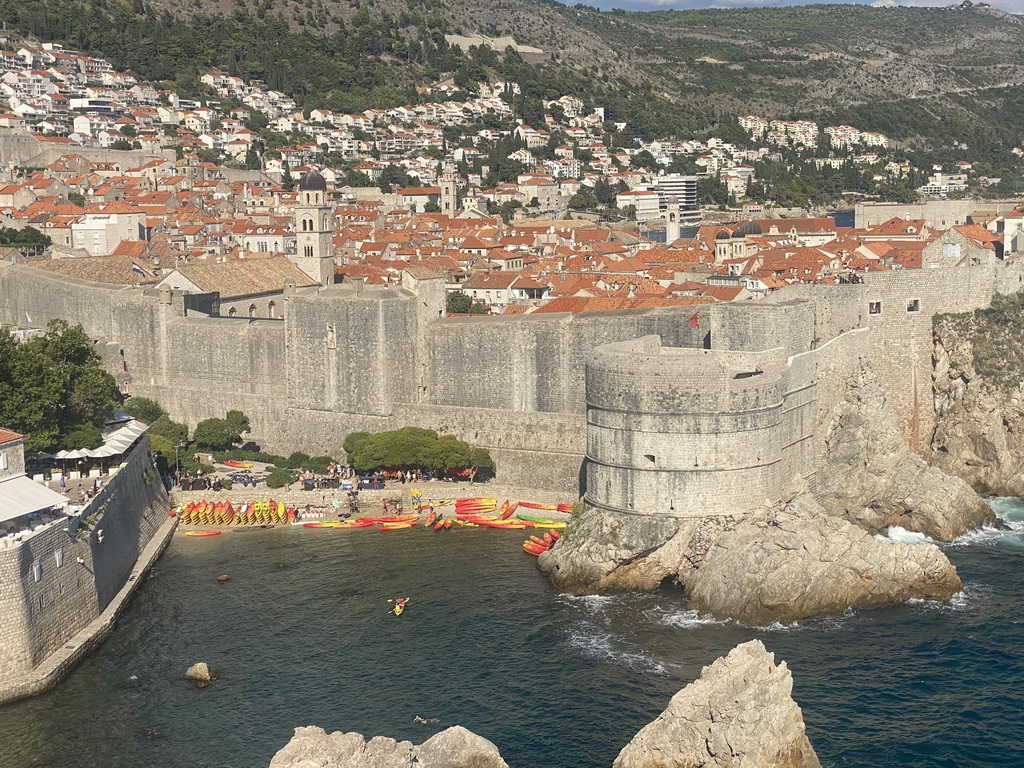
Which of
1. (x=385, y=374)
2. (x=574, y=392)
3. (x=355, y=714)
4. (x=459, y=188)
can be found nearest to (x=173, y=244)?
(x=385, y=374)

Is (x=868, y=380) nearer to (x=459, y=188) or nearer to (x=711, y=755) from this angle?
(x=711, y=755)

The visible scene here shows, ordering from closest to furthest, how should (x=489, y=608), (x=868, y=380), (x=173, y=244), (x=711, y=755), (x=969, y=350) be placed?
(x=711, y=755) → (x=489, y=608) → (x=868, y=380) → (x=969, y=350) → (x=173, y=244)

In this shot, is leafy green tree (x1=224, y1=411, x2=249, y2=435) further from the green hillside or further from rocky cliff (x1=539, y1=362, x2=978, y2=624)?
the green hillside

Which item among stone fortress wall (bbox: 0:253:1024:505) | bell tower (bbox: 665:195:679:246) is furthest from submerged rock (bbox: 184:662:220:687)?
bell tower (bbox: 665:195:679:246)

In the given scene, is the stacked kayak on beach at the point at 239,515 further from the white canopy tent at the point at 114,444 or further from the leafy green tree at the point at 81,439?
the leafy green tree at the point at 81,439

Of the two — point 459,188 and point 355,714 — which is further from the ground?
point 459,188

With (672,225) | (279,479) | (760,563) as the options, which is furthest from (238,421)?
(672,225)
